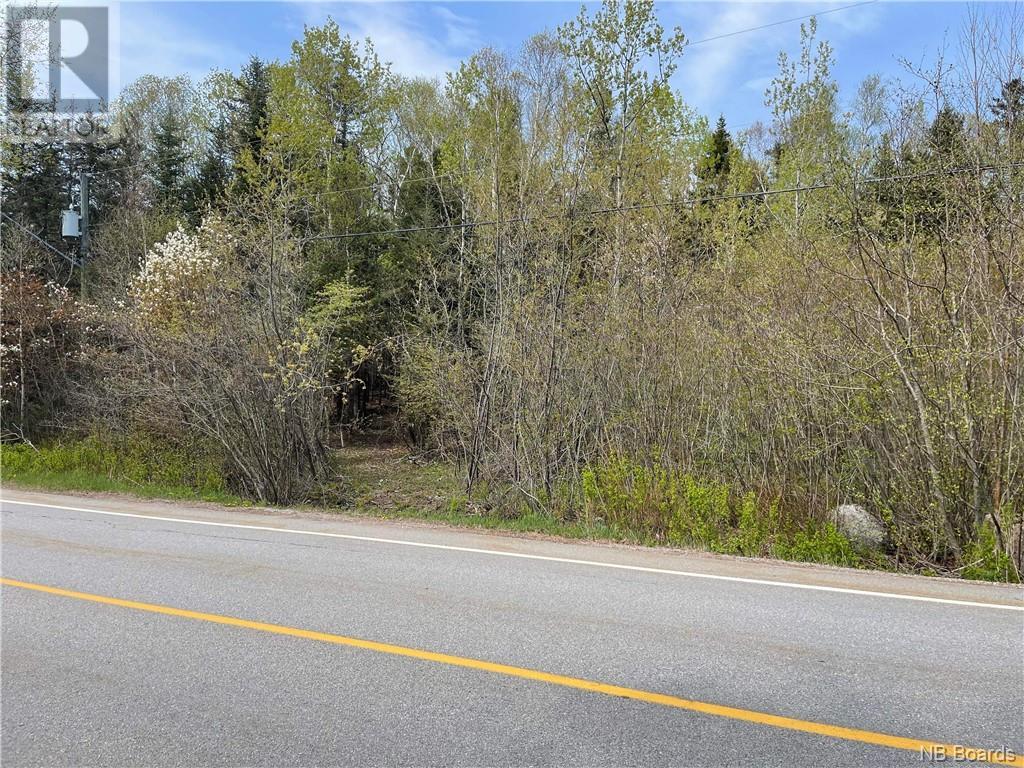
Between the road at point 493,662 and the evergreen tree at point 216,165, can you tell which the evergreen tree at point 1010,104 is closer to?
the road at point 493,662

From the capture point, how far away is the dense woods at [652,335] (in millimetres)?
7926

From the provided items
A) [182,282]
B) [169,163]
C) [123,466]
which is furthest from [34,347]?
[169,163]

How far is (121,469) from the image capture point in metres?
15.1

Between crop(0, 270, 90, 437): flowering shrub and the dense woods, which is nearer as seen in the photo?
the dense woods

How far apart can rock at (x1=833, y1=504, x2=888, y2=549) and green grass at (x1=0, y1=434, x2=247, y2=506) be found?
9631 mm

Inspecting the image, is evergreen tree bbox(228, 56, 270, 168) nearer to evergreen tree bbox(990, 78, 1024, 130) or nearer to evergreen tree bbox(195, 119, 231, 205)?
evergreen tree bbox(195, 119, 231, 205)

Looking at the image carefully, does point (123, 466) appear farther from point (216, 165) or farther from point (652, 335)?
point (216, 165)

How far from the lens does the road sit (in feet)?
11.6

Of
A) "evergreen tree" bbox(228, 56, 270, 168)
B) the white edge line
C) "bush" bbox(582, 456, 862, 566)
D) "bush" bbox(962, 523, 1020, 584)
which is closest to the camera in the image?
the white edge line

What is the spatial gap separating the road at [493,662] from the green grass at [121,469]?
5.95m

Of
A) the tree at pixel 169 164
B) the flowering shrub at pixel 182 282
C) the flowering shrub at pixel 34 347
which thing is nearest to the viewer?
the flowering shrub at pixel 182 282

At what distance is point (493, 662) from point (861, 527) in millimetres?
5748

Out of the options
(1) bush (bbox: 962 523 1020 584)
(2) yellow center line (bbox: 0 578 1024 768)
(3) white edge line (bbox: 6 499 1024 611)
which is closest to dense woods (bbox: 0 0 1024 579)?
(1) bush (bbox: 962 523 1020 584)

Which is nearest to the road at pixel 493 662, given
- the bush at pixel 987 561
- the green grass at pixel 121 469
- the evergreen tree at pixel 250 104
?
the bush at pixel 987 561
